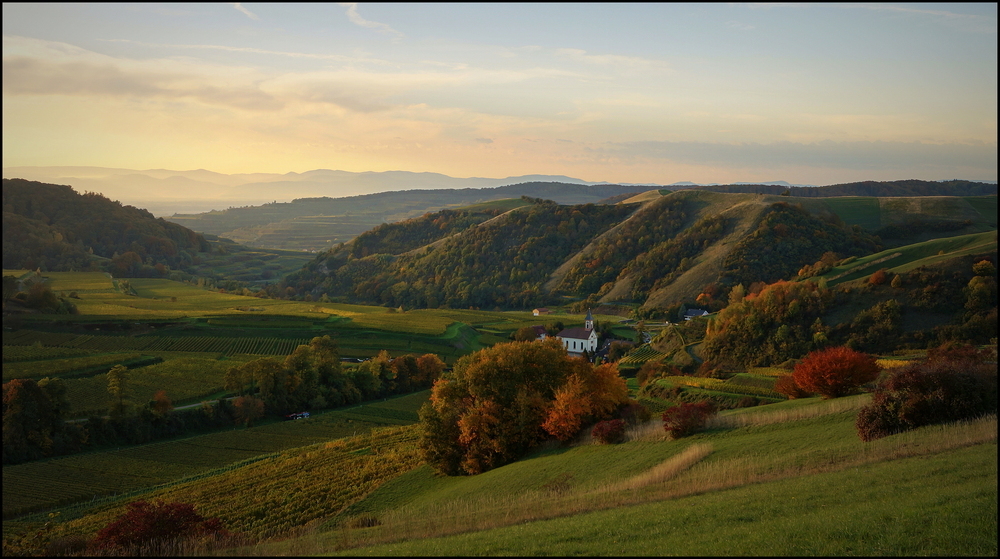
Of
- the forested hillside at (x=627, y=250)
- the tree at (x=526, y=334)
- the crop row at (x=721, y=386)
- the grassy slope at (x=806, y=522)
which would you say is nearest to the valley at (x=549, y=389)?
the grassy slope at (x=806, y=522)

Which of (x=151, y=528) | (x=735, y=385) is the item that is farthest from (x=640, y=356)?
(x=151, y=528)

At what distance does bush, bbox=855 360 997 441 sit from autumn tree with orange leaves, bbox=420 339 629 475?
13.3 meters

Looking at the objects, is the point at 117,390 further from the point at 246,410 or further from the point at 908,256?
the point at 908,256

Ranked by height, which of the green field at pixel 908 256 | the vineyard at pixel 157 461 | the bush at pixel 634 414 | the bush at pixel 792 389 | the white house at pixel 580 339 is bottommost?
the vineyard at pixel 157 461

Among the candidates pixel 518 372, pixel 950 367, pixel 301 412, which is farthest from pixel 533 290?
pixel 950 367

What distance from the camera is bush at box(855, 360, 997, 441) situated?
58.2ft

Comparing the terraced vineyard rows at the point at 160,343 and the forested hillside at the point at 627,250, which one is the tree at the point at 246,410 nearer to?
the terraced vineyard rows at the point at 160,343

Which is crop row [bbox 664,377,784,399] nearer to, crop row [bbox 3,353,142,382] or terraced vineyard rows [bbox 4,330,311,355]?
terraced vineyard rows [bbox 4,330,311,355]

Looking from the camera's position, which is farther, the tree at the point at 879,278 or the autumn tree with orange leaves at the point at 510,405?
the tree at the point at 879,278

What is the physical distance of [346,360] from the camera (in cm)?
7631

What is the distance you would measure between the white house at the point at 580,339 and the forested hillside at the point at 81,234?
11879cm

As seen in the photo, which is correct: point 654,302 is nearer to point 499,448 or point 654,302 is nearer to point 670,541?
point 499,448

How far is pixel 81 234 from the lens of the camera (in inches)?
6516

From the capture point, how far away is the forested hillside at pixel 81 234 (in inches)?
5369
